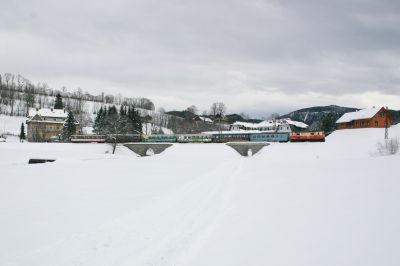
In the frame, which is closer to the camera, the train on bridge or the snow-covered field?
the snow-covered field

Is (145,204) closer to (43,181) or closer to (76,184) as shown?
(76,184)

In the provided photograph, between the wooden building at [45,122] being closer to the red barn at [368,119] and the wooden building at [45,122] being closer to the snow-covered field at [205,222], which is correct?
the red barn at [368,119]

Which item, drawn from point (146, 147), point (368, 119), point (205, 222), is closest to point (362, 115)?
point (368, 119)

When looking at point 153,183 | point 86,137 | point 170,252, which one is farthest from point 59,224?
point 86,137

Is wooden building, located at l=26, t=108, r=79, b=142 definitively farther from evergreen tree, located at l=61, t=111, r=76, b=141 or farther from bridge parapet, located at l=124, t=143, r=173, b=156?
bridge parapet, located at l=124, t=143, r=173, b=156

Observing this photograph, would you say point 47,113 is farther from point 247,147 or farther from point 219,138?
point 247,147

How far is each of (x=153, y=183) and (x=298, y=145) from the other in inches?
1603

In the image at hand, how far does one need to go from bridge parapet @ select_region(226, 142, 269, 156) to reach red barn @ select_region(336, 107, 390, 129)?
30.6 meters

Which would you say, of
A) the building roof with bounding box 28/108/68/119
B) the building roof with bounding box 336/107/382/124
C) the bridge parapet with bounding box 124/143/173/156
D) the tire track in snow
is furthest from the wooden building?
the tire track in snow

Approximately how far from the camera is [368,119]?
74.4 metres

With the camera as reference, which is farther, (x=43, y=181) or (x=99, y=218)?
(x=43, y=181)

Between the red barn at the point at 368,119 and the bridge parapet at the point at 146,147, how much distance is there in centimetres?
4606

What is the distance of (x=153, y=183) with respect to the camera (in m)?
22.7

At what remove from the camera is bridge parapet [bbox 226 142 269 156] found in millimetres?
60812
